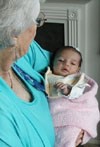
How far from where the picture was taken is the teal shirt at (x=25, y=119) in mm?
1056

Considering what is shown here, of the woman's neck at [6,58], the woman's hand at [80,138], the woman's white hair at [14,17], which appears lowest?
the woman's hand at [80,138]

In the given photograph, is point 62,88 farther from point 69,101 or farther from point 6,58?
point 6,58

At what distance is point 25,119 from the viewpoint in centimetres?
116

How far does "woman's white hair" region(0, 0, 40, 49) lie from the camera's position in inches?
39.4

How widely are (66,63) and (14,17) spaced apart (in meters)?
0.75

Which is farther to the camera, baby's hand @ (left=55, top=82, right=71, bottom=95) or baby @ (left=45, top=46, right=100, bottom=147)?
baby's hand @ (left=55, top=82, right=71, bottom=95)

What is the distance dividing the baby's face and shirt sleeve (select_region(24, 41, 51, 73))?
114 millimetres

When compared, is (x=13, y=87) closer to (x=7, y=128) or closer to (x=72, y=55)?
(x=7, y=128)

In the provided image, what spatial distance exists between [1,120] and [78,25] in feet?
4.63

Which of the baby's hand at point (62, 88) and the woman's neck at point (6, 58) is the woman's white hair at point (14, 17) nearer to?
the woman's neck at point (6, 58)

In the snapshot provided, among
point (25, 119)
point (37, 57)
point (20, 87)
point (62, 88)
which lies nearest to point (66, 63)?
point (62, 88)

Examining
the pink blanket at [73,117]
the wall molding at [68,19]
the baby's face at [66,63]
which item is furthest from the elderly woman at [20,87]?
the wall molding at [68,19]

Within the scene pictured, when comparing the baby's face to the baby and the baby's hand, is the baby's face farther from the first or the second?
the baby's hand

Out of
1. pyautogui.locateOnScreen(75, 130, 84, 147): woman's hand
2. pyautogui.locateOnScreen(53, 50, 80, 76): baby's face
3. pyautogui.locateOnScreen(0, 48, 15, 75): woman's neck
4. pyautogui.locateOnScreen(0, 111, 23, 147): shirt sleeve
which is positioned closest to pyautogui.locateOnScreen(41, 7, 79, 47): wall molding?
pyautogui.locateOnScreen(53, 50, 80, 76): baby's face
